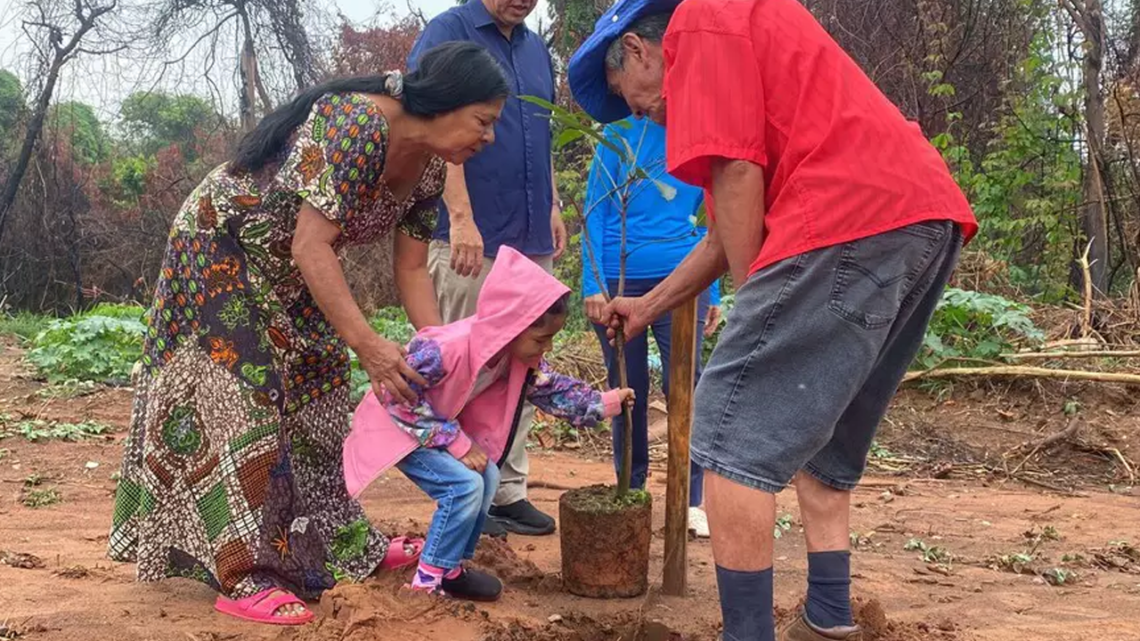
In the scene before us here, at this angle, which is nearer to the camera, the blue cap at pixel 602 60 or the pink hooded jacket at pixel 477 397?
the blue cap at pixel 602 60

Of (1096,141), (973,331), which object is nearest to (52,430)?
(973,331)

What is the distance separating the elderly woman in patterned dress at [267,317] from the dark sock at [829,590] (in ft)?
3.73

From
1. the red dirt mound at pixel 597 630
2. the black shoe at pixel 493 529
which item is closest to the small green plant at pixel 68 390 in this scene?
the black shoe at pixel 493 529

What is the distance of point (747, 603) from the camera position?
2.03 meters

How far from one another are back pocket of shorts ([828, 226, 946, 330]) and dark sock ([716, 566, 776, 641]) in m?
0.56

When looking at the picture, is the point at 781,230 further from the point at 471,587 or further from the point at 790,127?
the point at 471,587

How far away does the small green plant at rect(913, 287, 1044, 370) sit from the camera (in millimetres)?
6219

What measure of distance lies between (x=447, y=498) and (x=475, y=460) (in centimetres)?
14

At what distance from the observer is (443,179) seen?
9.59 ft

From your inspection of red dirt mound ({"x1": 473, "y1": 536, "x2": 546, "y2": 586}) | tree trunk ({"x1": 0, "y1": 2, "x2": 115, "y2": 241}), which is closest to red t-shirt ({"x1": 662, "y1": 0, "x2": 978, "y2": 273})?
red dirt mound ({"x1": 473, "y1": 536, "x2": 546, "y2": 586})

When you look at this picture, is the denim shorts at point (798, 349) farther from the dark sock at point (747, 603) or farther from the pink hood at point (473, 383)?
the pink hood at point (473, 383)

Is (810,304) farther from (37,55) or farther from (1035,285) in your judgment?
(37,55)

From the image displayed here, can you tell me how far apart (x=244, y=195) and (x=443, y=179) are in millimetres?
581

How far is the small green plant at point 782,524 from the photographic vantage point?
3.90 metres
